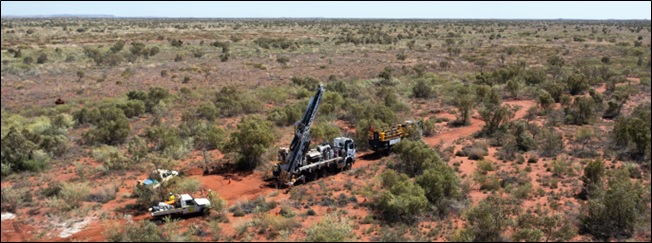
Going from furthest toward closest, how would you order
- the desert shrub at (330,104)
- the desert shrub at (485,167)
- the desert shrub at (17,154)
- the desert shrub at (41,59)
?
the desert shrub at (41,59), the desert shrub at (330,104), the desert shrub at (485,167), the desert shrub at (17,154)

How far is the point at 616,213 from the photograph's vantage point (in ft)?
51.3

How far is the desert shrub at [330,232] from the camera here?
45.6ft

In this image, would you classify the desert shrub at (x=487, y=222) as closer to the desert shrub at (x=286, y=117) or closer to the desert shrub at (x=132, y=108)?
the desert shrub at (x=286, y=117)

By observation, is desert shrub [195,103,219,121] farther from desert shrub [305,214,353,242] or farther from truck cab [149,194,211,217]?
desert shrub [305,214,353,242]

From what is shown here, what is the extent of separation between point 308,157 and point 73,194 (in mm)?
9392

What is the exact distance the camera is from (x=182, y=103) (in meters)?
37.4

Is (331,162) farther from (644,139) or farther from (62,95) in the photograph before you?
(62,95)

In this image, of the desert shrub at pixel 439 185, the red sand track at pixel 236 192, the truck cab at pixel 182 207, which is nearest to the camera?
the red sand track at pixel 236 192

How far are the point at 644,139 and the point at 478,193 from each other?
953 cm

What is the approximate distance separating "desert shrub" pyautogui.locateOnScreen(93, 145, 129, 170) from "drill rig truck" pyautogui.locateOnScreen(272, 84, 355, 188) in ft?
25.0

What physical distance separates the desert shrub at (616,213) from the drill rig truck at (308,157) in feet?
34.0

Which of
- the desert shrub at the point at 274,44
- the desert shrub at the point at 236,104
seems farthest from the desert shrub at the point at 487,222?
the desert shrub at the point at 274,44

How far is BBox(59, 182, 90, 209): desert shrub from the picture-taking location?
17438mm

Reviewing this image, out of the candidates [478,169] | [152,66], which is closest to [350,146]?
[478,169]
